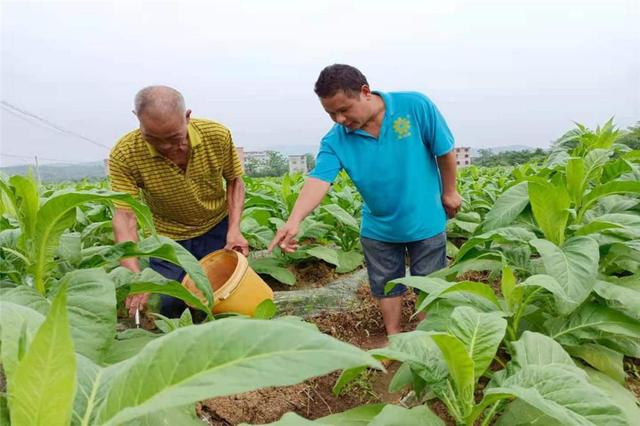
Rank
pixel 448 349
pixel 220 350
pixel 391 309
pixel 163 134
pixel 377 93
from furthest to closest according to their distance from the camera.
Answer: pixel 391 309 < pixel 377 93 < pixel 163 134 < pixel 448 349 < pixel 220 350

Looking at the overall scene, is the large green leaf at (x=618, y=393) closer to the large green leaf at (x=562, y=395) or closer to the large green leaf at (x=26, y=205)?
the large green leaf at (x=562, y=395)

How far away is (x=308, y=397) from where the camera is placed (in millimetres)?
2680

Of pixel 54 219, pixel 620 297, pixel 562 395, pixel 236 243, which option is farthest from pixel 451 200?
pixel 54 219

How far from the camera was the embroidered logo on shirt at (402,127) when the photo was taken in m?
3.23

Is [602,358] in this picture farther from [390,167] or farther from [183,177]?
[183,177]

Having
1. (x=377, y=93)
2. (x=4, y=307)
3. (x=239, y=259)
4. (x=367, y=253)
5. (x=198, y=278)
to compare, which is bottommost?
(x=367, y=253)

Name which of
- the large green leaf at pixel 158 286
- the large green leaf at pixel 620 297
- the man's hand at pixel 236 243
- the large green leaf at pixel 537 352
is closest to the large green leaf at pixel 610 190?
the large green leaf at pixel 620 297

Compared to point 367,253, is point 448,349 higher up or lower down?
higher up

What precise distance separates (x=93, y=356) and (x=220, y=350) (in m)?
0.92

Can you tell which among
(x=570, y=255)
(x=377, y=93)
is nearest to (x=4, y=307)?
(x=570, y=255)

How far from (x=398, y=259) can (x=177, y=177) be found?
1574 mm

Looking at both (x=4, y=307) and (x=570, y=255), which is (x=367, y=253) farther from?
(x=4, y=307)

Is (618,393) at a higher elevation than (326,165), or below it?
below

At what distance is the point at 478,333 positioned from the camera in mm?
1525
